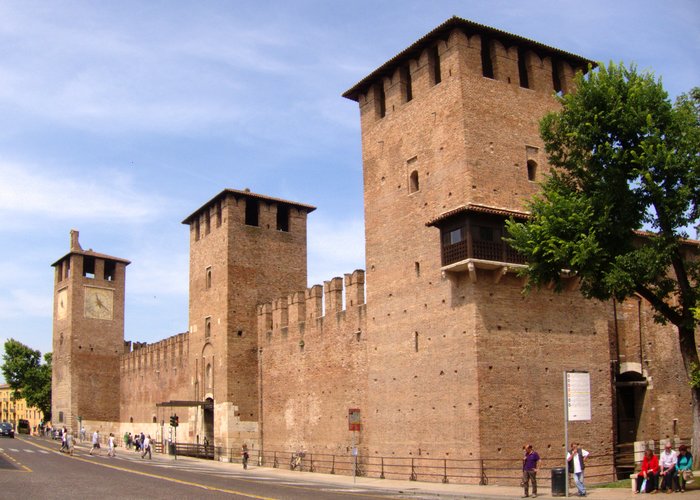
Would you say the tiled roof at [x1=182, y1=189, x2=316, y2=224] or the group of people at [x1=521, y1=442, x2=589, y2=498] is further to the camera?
the tiled roof at [x1=182, y1=189, x2=316, y2=224]

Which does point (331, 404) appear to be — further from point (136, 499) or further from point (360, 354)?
→ point (136, 499)

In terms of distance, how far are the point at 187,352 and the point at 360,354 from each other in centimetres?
1870

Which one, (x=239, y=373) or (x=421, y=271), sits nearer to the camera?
(x=421, y=271)

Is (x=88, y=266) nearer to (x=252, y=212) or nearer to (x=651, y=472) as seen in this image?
(x=252, y=212)

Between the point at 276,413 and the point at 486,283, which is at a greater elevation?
the point at 486,283

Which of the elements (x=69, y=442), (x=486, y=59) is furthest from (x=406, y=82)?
(x=69, y=442)

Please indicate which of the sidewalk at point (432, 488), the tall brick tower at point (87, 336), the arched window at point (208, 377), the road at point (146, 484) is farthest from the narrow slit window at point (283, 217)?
the tall brick tower at point (87, 336)

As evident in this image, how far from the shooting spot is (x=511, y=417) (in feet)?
78.7

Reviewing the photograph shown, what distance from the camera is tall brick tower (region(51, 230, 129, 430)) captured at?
61406 mm

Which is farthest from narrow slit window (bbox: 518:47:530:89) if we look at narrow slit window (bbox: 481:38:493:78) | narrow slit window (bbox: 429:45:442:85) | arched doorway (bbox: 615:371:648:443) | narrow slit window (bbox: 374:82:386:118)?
arched doorway (bbox: 615:371:648:443)

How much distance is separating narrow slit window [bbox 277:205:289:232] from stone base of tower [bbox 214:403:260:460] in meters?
10.0

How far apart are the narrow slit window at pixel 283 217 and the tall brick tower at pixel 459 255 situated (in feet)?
44.3

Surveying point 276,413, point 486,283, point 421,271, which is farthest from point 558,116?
point 276,413

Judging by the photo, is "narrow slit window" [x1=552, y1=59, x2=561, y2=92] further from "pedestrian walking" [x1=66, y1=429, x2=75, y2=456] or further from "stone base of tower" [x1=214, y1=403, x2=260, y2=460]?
"pedestrian walking" [x1=66, y1=429, x2=75, y2=456]
